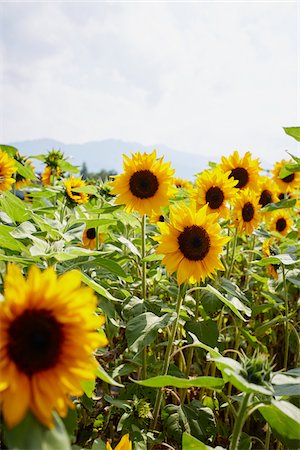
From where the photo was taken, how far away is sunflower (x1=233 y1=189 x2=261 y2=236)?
2182mm

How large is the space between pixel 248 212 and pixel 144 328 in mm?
1017

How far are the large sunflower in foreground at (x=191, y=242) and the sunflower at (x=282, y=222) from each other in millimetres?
1538

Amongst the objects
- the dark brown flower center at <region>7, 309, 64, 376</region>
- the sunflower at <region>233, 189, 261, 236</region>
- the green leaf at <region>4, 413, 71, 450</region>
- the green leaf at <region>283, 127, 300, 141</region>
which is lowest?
the green leaf at <region>4, 413, 71, 450</region>

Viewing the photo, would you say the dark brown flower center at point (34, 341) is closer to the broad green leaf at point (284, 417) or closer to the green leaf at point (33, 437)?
the green leaf at point (33, 437)

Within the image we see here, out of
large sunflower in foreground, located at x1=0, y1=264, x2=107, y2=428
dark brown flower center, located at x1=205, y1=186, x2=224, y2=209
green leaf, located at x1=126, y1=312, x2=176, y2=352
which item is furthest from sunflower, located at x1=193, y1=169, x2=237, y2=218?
large sunflower in foreground, located at x1=0, y1=264, x2=107, y2=428

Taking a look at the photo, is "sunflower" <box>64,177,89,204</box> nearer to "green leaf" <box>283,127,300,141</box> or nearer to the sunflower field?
the sunflower field

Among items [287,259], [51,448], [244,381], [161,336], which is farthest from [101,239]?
[51,448]

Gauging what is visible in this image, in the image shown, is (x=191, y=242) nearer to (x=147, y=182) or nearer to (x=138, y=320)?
(x=138, y=320)

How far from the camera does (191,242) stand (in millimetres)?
1438

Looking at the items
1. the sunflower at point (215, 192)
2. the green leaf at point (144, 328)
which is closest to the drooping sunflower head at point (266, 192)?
the sunflower at point (215, 192)

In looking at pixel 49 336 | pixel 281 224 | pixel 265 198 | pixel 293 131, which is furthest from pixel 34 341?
pixel 281 224

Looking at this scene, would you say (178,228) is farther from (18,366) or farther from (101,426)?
(18,366)

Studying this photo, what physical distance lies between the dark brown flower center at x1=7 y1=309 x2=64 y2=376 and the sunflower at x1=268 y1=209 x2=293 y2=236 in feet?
7.93

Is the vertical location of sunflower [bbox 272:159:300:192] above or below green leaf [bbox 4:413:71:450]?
above
